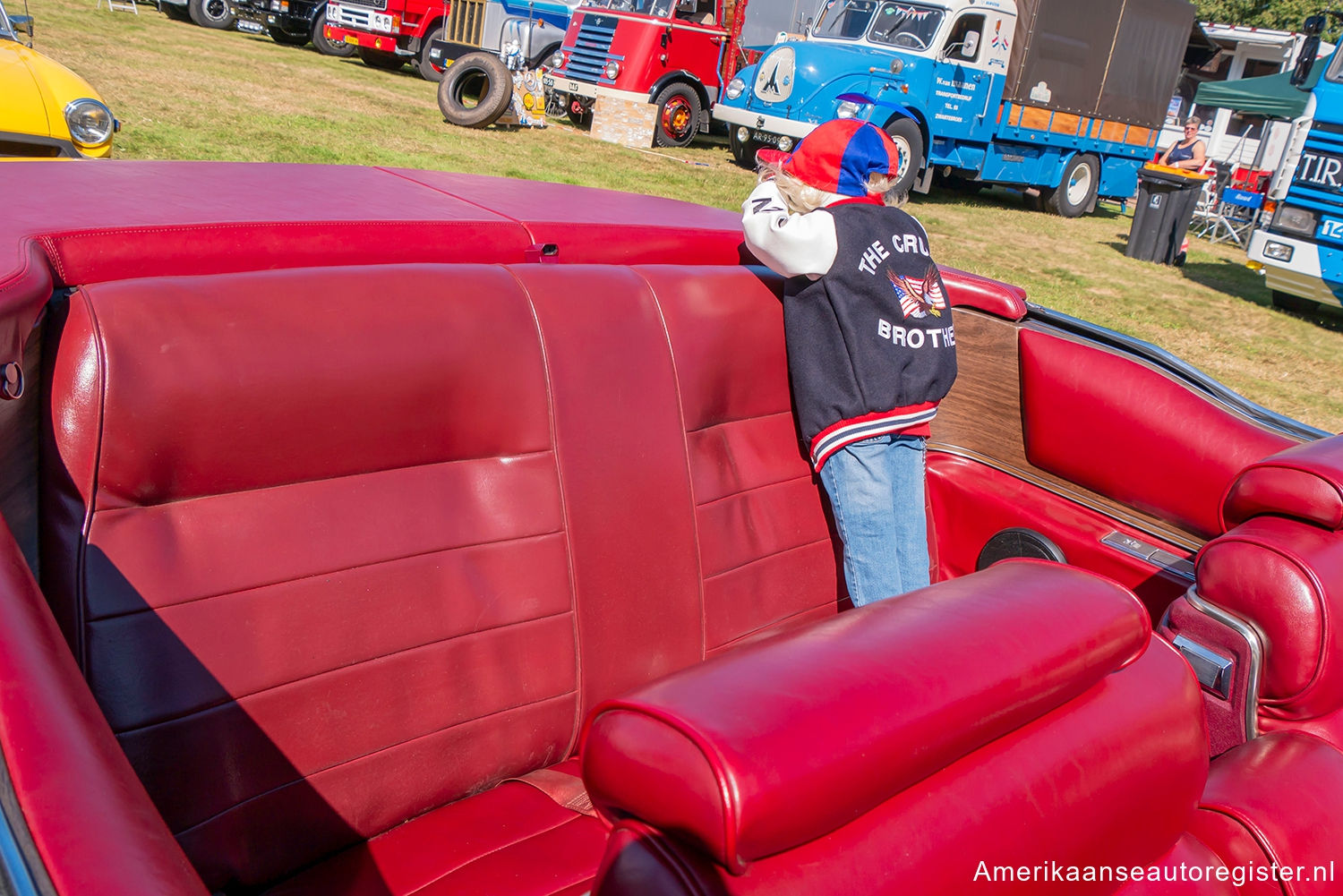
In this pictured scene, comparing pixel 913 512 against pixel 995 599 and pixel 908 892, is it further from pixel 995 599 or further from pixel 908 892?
pixel 908 892

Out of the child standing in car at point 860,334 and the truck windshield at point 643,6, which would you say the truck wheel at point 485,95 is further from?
the child standing in car at point 860,334

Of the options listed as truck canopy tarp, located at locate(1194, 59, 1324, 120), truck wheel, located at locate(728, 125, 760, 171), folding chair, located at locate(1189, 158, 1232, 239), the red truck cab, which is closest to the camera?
truck wheel, located at locate(728, 125, 760, 171)

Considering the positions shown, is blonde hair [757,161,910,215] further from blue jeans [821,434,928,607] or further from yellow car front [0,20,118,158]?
yellow car front [0,20,118,158]

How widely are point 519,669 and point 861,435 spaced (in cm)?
87

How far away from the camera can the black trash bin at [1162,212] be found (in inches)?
374

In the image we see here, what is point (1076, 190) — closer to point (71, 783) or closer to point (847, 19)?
point (847, 19)

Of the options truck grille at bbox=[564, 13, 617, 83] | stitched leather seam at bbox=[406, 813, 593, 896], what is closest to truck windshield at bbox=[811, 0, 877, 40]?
truck grille at bbox=[564, 13, 617, 83]

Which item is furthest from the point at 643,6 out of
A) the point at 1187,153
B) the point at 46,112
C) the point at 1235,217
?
the point at 1235,217

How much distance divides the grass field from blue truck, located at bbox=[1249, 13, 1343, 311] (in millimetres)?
425

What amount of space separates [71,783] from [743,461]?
4.73ft

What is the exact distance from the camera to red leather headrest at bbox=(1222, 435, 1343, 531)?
164 centimetres

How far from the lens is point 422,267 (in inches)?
59.9

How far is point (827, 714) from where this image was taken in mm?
827

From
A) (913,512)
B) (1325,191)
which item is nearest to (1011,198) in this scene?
(1325,191)
